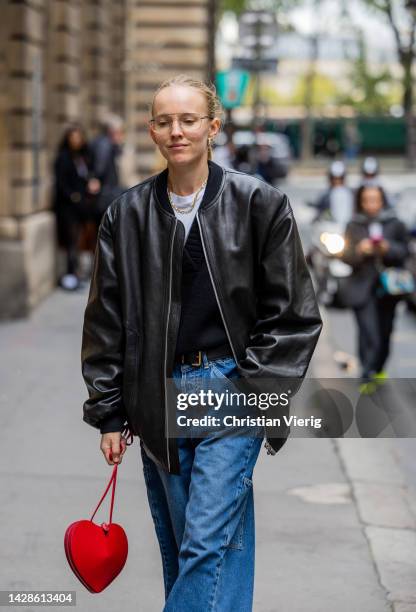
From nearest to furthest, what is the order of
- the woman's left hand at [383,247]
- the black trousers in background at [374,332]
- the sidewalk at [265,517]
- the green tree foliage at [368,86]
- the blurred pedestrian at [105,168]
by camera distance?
the sidewalk at [265,517] < the woman's left hand at [383,247] < the black trousers in background at [374,332] < the blurred pedestrian at [105,168] < the green tree foliage at [368,86]

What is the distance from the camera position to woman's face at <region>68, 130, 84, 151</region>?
594 inches

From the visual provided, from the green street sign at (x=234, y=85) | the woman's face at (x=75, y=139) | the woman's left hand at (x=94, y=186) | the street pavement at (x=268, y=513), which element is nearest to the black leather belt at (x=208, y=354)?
the street pavement at (x=268, y=513)

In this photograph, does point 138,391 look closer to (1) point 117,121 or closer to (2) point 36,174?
(2) point 36,174

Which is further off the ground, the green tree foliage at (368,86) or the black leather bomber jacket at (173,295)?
the black leather bomber jacket at (173,295)

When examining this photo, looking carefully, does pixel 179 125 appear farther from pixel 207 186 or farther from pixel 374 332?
pixel 374 332

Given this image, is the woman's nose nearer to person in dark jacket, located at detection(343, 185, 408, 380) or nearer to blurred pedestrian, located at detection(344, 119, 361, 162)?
person in dark jacket, located at detection(343, 185, 408, 380)

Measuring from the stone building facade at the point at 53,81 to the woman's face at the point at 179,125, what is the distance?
3138mm

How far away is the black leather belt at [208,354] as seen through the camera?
375 cm

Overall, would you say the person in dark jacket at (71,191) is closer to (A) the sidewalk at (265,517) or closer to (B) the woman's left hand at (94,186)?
(B) the woman's left hand at (94,186)

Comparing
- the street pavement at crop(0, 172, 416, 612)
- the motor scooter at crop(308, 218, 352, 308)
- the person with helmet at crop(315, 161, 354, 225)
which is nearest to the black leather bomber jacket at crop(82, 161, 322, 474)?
the street pavement at crop(0, 172, 416, 612)

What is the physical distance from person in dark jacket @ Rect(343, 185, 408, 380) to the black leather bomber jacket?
19.5 ft

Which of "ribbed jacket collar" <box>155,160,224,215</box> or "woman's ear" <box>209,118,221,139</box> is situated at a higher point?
"woman's ear" <box>209,118,221,139</box>

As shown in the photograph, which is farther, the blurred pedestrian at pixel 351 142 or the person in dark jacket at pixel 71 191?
the blurred pedestrian at pixel 351 142

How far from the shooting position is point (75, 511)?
600 centimetres
